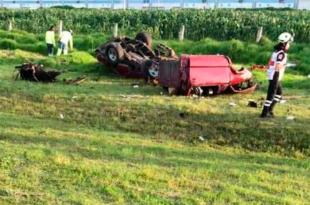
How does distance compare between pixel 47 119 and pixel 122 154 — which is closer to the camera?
pixel 122 154

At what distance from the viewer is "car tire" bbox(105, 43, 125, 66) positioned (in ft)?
57.7

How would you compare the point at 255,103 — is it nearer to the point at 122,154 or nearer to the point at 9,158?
the point at 122,154

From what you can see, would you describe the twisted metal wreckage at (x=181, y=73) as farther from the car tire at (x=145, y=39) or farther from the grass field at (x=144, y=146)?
the car tire at (x=145, y=39)

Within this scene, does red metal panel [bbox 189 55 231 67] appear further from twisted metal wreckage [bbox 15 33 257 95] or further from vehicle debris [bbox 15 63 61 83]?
vehicle debris [bbox 15 63 61 83]

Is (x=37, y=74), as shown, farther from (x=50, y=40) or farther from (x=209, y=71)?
(x=50, y=40)

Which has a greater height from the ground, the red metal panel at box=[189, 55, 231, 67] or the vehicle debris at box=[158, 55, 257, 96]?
the red metal panel at box=[189, 55, 231, 67]

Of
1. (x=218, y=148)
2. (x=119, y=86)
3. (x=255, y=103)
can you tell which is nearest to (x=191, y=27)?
(x=119, y=86)

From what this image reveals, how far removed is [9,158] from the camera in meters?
7.31

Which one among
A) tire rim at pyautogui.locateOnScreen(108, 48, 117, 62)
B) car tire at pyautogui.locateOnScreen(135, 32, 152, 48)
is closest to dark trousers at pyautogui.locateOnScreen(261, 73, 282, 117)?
tire rim at pyautogui.locateOnScreen(108, 48, 117, 62)

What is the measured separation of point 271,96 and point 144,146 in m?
2.98

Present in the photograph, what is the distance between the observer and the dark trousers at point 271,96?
36.9 feet

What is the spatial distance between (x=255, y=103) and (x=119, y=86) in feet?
13.8

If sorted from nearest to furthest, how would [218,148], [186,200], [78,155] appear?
1. [186,200]
2. [78,155]
3. [218,148]

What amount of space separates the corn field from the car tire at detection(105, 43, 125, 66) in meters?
14.7
